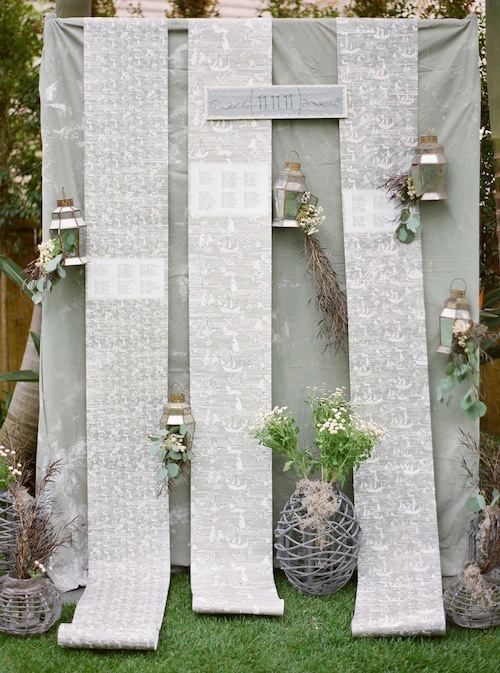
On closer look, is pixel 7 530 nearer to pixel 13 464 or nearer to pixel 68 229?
pixel 13 464

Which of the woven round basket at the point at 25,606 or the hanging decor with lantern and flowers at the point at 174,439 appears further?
the hanging decor with lantern and flowers at the point at 174,439

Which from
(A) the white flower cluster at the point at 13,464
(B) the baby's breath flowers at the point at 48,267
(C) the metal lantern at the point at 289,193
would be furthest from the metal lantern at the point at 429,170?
(A) the white flower cluster at the point at 13,464

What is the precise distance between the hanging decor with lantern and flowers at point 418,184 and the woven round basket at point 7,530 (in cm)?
222

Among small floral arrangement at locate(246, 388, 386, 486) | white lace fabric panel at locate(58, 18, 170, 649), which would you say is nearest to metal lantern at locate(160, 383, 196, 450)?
white lace fabric panel at locate(58, 18, 170, 649)

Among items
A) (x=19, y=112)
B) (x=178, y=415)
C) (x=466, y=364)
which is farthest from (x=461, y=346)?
(x=19, y=112)

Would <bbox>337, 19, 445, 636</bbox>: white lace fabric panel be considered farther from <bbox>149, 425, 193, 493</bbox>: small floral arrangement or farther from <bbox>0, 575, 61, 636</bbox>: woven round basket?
<bbox>0, 575, 61, 636</bbox>: woven round basket

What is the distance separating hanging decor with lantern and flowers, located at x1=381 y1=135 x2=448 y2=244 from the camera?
3.77 meters

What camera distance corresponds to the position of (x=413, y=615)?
349cm

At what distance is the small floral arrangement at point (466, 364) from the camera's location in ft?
12.3

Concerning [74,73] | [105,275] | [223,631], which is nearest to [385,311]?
[105,275]

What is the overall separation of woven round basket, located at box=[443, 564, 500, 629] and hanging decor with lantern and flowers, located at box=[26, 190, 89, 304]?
7.36 feet

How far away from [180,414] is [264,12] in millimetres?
3022

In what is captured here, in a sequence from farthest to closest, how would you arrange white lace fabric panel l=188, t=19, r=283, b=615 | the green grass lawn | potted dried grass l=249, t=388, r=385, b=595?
white lace fabric panel l=188, t=19, r=283, b=615 → potted dried grass l=249, t=388, r=385, b=595 → the green grass lawn

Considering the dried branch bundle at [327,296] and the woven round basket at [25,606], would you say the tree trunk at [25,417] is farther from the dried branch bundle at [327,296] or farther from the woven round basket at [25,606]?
the dried branch bundle at [327,296]
